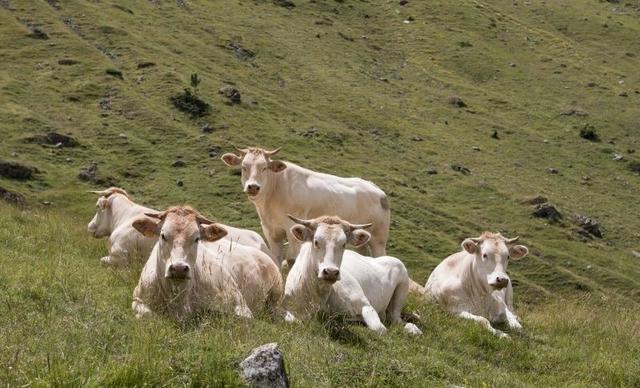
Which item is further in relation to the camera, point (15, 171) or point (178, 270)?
point (15, 171)

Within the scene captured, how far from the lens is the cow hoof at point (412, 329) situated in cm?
1207

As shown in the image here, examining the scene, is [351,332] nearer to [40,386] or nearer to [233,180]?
[40,386]

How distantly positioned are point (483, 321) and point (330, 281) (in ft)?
13.5

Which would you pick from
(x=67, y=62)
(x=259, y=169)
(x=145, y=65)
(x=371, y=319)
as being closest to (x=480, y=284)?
(x=371, y=319)

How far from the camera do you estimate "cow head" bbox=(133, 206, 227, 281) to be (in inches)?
395

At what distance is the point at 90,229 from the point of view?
736 inches

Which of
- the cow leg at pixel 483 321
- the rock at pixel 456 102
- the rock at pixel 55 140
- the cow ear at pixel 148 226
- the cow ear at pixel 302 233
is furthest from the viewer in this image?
the rock at pixel 456 102

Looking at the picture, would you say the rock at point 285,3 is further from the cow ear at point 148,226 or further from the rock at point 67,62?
the cow ear at point 148,226

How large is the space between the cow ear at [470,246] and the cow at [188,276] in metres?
4.60

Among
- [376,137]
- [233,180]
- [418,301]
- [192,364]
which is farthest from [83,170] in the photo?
[192,364]

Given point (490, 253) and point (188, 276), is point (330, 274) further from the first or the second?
point (490, 253)

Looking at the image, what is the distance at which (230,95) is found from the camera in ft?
171

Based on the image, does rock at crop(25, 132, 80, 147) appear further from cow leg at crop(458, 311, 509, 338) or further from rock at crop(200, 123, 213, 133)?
cow leg at crop(458, 311, 509, 338)

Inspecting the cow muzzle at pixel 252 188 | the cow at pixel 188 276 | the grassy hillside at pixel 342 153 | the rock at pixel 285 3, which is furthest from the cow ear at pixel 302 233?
the rock at pixel 285 3
